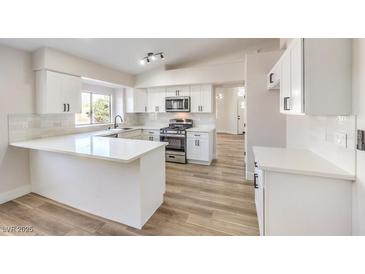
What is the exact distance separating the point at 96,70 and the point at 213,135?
320 cm

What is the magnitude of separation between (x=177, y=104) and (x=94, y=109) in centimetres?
216

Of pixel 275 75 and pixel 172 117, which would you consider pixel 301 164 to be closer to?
pixel 275 75

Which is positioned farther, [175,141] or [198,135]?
[175,141]

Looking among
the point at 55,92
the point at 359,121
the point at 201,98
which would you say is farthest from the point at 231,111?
the point at 359,121

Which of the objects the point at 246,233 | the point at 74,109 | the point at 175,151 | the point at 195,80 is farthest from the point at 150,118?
the point at 246,233

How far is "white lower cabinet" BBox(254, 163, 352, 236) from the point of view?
1385 mm

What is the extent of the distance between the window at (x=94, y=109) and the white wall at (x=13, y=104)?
1216 mm

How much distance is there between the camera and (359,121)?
49.1 inches

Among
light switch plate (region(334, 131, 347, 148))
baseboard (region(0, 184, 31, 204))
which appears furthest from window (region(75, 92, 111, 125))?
light switch plate (region(334, 131, 347, 148))

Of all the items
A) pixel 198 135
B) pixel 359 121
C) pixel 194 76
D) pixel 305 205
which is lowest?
pixel 305 205

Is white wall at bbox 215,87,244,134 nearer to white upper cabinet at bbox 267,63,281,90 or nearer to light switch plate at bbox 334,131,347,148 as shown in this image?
white upper cabinet at bbox 267,63,281,90

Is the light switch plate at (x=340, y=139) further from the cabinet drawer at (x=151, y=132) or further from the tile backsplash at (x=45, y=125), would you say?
the cabinet drawer at (x=151, y=132)

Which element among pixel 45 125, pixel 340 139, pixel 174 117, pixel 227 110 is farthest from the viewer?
pixel 227 110

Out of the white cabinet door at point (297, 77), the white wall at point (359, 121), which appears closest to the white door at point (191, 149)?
the white cabinet door at point (297, 77)
